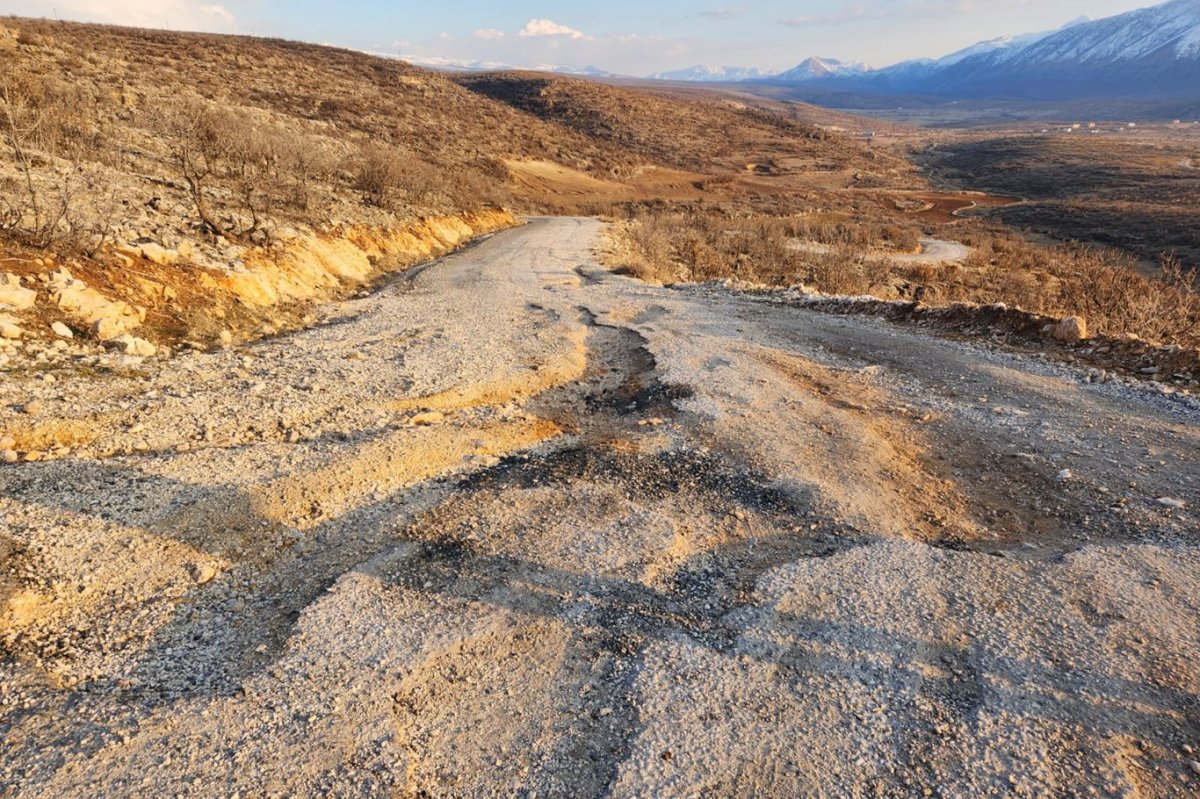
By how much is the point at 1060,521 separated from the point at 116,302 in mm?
9139

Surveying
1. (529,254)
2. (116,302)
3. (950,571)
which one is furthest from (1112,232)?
(116,302)

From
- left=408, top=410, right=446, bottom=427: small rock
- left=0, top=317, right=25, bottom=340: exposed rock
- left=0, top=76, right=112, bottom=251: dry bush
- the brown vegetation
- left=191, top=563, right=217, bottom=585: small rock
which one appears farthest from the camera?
the brown vegetation

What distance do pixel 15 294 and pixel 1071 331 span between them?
11.6m

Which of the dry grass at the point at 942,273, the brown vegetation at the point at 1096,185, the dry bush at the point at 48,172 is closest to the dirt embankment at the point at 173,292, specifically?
the dry bush at the point at 48,172

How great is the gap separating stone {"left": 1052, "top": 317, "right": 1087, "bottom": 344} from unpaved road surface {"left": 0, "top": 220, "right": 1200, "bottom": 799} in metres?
1.64

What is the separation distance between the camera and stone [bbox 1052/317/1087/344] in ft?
25.6

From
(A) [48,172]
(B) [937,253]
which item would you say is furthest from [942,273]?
(A) [48,172]

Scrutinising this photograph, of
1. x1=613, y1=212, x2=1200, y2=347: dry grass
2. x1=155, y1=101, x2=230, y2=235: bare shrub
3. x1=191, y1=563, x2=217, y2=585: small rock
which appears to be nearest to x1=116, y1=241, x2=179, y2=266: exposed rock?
x1=155, y1=101, x2=230, y2=235: bare shrub

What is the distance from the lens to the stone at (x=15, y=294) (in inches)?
248

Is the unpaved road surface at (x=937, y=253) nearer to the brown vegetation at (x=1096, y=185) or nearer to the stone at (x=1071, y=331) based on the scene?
the brown vegetation at (x=1096, y=185)

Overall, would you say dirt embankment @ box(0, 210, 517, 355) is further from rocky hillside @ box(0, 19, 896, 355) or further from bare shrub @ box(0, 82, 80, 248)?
bare shrub @ box(0, 82, 80, 248)

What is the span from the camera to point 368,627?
3.24 metres

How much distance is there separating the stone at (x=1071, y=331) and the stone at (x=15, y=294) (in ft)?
37.5

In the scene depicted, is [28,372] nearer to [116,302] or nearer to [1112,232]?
[116,302]
